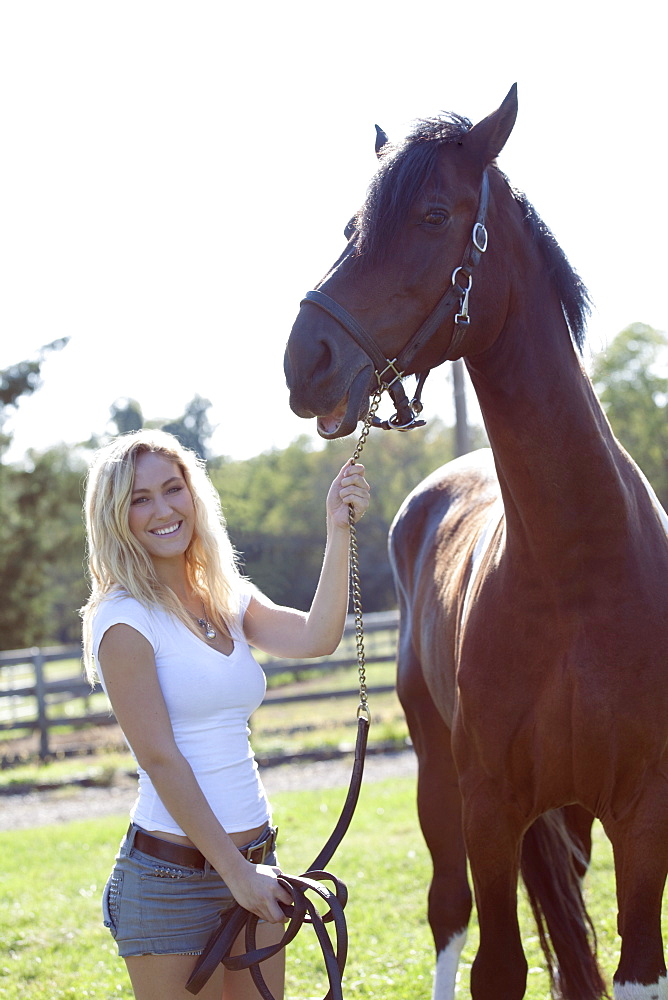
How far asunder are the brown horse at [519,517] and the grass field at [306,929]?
1410 millimetres

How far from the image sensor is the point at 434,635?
3.27 meters

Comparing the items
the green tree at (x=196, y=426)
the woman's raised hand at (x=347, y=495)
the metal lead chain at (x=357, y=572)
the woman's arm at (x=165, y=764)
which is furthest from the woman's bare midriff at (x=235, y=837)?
the green tree at (x=196, y=426)

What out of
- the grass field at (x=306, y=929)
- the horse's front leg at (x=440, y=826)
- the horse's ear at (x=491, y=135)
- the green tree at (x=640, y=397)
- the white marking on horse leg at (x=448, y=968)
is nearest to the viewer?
the horse's ear at (x=491, y=135)

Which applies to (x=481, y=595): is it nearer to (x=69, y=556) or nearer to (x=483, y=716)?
(x=483, y=716)

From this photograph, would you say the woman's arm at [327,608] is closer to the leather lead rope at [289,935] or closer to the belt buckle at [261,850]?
the leather lead rope at [289,935]

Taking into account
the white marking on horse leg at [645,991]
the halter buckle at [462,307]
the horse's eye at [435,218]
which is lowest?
the white marking on horse leg at [645,991]

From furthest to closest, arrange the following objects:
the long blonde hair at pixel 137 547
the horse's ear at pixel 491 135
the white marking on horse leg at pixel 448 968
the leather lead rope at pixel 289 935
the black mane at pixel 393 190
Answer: the white marking on horse leg at pixel 448 968, the long blonde hair at pixel 137 547, the horse's ear at pixel 491 135, the black mane at pixel 393 190, the leather lead rope at pixel 289 935

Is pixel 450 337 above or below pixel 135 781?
above

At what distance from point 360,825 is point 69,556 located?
12666 millimetres

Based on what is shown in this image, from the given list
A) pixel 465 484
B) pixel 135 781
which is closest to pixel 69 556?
pixel 135 781

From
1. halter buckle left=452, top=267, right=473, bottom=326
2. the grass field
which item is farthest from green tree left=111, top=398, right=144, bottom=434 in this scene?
halter buckle left=452, top=267, right=473, bottom=326

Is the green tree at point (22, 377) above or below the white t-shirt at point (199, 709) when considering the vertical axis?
above

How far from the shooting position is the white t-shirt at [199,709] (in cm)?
221

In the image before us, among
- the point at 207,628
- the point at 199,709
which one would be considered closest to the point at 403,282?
the point at 207,628
